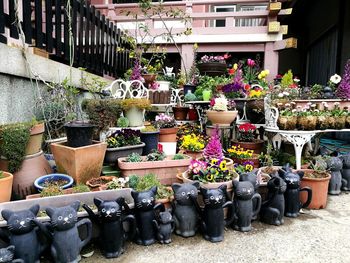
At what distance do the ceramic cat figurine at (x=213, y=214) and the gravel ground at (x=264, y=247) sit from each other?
0.21 feet

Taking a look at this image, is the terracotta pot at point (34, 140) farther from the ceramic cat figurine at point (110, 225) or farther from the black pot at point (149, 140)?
the black pot at point (149, 140)

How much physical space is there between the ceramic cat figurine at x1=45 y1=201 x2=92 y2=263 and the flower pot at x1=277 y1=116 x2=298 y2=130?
102 inches

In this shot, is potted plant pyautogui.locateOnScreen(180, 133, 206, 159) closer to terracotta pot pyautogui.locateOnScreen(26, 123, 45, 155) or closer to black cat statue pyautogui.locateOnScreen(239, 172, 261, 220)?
black cat statue pyautogui.locateOnScreen(239, 172, 261, 220)

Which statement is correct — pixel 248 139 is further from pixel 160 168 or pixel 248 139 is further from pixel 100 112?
pixel 100 112

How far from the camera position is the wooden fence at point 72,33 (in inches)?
125

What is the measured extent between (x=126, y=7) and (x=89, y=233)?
7.52m

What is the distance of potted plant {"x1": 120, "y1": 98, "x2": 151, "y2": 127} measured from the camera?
3684 mm

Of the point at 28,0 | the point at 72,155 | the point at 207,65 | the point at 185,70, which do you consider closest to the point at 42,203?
the point at 72,155

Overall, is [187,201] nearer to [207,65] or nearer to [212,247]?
[212,247]

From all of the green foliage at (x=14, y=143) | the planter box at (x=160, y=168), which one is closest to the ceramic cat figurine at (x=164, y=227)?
the planter box at (x=160, y=168)

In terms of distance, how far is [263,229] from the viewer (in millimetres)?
2488

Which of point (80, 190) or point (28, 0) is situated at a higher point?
point (28, 0)

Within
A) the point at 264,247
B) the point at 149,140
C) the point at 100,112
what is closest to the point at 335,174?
the point at 264,247

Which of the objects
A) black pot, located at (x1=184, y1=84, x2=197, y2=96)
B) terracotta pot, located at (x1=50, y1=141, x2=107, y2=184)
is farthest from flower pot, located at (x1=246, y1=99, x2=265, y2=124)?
terracotta pot, located at (x1=50, y1=141, x2=107, y2=184)
